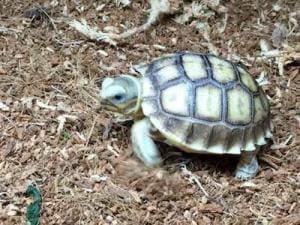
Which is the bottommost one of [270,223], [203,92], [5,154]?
[5,154]

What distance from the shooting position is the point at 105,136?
12.0 feet

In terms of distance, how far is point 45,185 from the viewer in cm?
334

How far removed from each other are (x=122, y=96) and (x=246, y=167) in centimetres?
76

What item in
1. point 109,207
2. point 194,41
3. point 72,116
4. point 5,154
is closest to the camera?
point 109,207

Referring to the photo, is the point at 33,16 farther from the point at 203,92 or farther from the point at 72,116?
the point at 203,92

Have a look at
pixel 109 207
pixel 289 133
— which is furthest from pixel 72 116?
pixel 289 133

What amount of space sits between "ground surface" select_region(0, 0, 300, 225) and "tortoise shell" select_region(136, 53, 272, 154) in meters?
0.20

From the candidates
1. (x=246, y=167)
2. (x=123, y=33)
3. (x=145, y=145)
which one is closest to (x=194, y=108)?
(x=145, y=145)

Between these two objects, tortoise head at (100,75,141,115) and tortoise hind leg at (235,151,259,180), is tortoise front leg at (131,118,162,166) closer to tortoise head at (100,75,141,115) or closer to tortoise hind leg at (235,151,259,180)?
tortoise head at (100,75,141,115)

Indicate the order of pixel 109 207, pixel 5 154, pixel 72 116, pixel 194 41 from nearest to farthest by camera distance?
pixel 109 207 < pixel 5 154 < pixel 72 116 < pixel 194 41

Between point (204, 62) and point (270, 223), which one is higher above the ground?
point (204, 62)

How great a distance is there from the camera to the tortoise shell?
3.38 m

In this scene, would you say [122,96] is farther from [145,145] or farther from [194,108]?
[194,108]

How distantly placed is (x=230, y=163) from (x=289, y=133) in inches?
15.8
